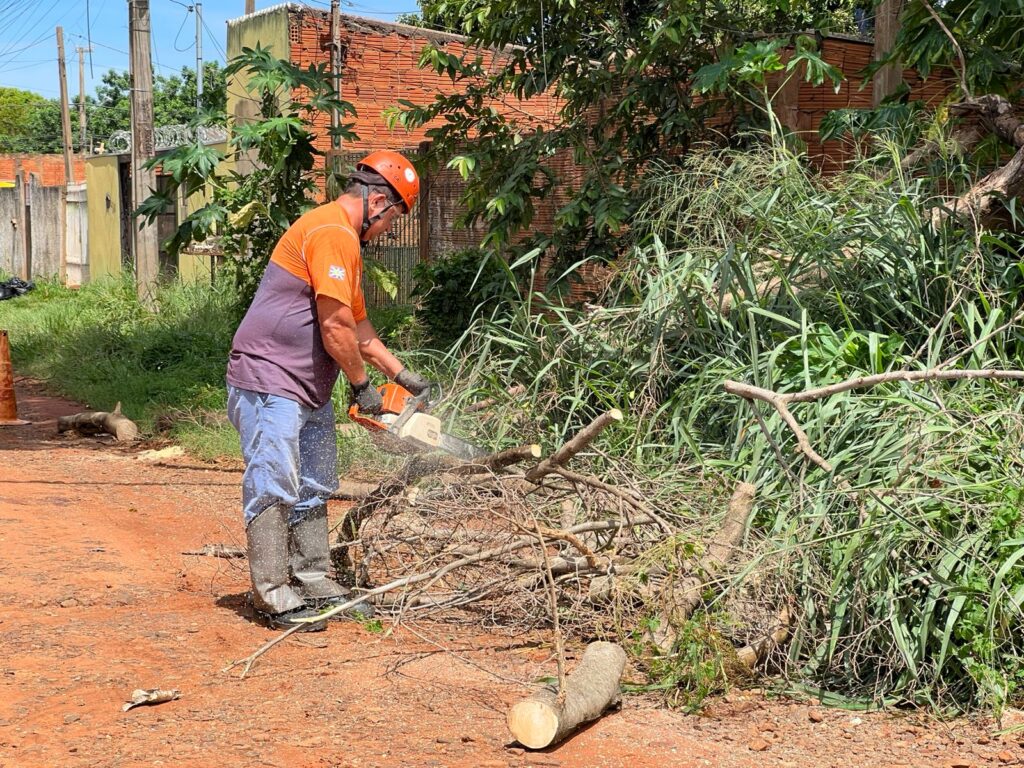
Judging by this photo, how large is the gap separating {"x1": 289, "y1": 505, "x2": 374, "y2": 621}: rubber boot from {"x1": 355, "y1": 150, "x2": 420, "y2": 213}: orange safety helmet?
55.4 inches

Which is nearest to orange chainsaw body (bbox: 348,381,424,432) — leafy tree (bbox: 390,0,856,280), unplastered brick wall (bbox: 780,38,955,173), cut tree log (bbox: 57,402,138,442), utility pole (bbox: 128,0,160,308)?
leafy tree (bbox: 390,0,856,280)

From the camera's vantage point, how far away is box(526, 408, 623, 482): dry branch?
433cm

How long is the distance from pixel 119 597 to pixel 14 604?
421mm

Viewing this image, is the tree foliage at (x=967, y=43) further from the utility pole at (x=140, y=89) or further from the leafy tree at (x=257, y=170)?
the utility pole at (x=140, y=89)

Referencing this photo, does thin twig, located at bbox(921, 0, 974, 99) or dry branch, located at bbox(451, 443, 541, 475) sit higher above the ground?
thin twig, located at bbox(921, 0, 974, 99)

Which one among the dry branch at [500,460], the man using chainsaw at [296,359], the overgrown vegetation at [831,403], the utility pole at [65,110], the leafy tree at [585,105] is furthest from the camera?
the utility pole at [65,110]

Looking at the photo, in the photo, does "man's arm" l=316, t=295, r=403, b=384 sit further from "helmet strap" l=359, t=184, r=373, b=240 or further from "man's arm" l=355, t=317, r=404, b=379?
"helmet strap" l=359, t=184, r=373, b=240

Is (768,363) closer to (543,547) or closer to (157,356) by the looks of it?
(543,547)

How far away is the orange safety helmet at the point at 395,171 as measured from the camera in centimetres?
487

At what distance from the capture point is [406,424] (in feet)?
15.5

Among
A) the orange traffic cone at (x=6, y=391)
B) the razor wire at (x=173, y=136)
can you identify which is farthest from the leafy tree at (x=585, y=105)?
the razor wire at (x=173, y=136)

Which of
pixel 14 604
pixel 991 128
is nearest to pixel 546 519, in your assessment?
pixel 14 604

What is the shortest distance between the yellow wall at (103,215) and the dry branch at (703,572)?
58.4 feet

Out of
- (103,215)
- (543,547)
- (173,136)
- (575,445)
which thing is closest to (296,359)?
(575,445)
